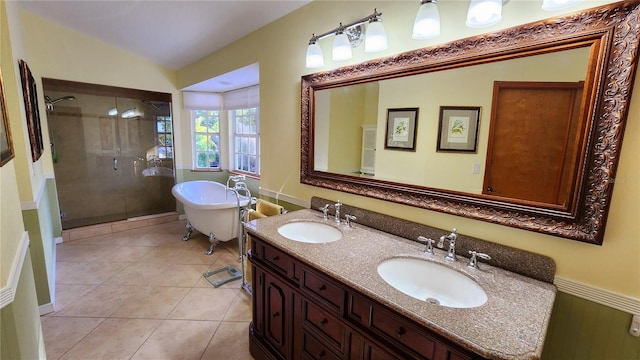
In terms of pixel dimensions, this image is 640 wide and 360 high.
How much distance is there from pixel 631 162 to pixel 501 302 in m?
0.66

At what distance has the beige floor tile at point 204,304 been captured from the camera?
2.24 meters

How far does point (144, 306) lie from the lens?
2.35 metres

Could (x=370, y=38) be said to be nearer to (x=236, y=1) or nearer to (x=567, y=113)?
(x=567, y=113)

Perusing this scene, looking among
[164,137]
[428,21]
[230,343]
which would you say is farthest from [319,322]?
[164,137]

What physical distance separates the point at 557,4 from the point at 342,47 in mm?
1020

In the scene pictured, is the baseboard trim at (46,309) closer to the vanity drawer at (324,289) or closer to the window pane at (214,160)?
the vanity drawer at (324,289)

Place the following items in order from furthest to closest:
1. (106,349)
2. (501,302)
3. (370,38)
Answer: (106,349)
(370,38)
(501,302)

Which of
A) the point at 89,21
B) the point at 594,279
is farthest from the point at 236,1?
the point at 594,279

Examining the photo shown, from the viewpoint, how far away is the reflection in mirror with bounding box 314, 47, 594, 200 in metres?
1.14

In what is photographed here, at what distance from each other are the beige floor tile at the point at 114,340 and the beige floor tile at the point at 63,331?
0.18ft

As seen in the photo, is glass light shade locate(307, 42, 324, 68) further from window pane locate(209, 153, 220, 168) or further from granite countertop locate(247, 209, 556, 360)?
window pane locate(209, 153, 220, 168)

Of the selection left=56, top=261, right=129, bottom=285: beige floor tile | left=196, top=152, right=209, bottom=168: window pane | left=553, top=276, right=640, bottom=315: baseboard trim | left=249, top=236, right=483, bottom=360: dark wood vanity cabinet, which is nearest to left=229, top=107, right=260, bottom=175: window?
left=196, top=152, right=209, bottom=168: window pane

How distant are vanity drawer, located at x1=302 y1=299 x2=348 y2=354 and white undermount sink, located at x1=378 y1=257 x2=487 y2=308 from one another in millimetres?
299

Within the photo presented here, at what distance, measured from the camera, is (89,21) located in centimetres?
305
